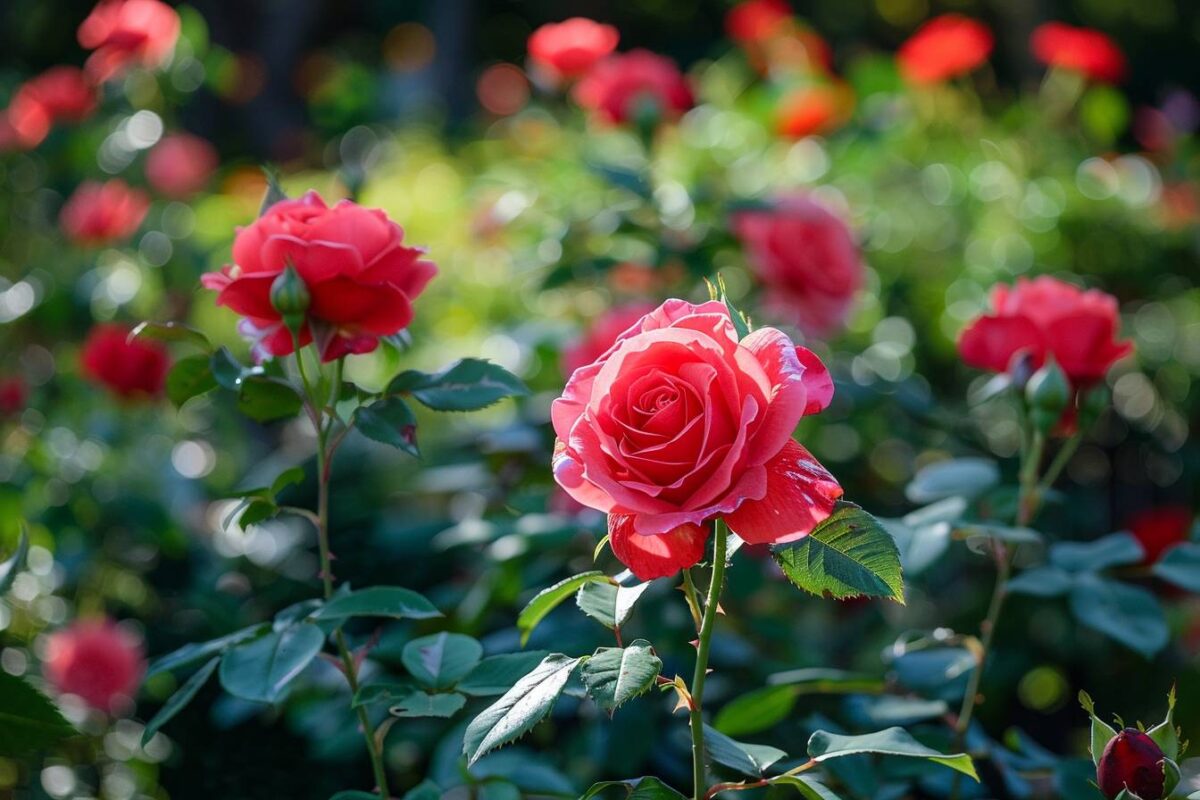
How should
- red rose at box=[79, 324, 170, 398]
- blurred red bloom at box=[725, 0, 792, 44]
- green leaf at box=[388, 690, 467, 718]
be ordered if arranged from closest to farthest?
1. green leaf at box=[388, 690, 467, 718]
2. red rose at box=[79, 324, 170, 398]
3. blurred red bloom at box=[725, 0, 792, 44]

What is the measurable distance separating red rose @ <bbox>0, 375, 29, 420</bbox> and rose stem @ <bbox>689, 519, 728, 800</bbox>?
1.43 m

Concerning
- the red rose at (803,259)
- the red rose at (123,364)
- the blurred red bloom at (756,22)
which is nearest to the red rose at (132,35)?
the red rose at (123,364)

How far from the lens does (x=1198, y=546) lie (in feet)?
3.39

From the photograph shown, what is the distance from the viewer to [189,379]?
853 millimetres

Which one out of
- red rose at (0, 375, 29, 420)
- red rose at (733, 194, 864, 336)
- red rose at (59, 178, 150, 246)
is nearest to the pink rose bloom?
red rose at (733, 194, 864, 336)

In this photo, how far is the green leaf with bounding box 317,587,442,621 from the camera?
75 cm

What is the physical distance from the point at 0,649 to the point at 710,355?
145cm

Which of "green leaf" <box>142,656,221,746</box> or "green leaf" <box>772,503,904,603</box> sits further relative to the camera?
"green leaf" <box>142,656,221,746</box>

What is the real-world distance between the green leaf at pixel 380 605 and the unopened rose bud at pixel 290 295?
18cm

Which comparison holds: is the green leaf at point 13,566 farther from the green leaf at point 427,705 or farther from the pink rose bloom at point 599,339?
the pink rose bloom at point 599,339

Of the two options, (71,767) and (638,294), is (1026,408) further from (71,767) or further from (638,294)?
(71,767)

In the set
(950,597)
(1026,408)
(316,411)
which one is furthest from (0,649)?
(950,597)

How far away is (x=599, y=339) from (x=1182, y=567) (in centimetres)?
62

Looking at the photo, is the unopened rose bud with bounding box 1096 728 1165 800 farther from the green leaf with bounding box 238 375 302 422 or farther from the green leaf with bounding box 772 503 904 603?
the green leaf with bounding box 238 375 302 422
